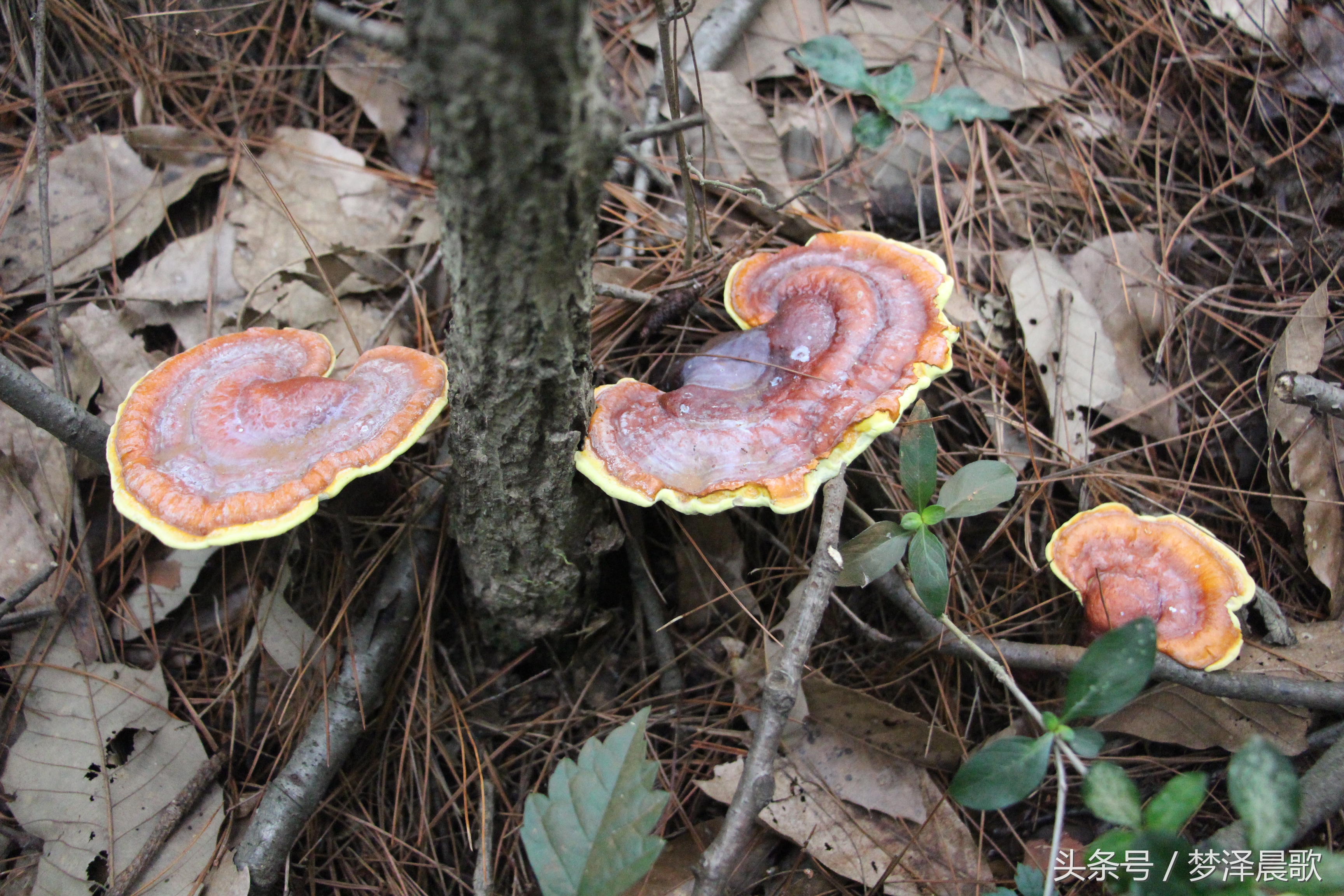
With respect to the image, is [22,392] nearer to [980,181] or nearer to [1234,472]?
[980,181]

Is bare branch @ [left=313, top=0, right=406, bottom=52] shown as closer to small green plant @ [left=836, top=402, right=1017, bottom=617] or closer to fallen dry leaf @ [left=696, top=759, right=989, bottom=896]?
small green plant @ [left=836, top=402, right=1017, bottom=617]

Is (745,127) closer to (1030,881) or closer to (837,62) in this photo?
(837,62)

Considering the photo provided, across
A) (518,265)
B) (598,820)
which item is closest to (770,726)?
(598,820)

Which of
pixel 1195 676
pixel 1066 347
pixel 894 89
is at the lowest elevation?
pixel 1195 676

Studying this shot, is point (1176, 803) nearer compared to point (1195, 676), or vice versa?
point (1176, 803)

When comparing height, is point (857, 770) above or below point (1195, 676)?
below

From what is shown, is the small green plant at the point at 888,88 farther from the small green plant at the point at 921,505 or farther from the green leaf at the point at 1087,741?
the green leaf at the point at 1087,741

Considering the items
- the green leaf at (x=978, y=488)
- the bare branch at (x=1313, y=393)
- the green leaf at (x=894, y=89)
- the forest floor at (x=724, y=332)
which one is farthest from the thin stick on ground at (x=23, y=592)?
the bare branch at (x=1313, y=393)
